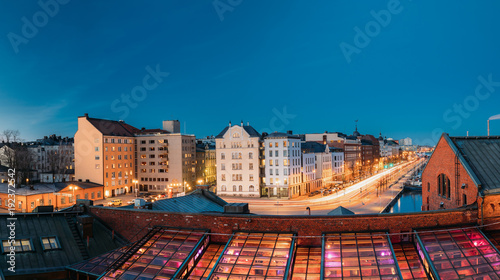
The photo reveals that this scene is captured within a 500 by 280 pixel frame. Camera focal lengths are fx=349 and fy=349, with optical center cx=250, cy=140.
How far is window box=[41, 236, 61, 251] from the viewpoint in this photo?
68.1 feet

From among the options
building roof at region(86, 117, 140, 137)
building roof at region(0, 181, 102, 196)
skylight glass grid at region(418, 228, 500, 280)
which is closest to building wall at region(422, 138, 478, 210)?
skylight glass grid at region(418, 228, 500, 280)

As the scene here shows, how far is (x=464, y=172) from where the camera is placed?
2373 cm

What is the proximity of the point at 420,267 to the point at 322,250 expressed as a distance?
4.85 metres

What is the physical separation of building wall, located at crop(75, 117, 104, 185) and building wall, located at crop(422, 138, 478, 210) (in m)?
69.9

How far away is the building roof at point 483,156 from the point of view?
22608mm

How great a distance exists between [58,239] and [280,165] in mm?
57594

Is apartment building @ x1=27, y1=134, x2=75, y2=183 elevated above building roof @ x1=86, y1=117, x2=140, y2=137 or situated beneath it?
situated beneath

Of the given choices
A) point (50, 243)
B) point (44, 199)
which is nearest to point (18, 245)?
point (50, 243)

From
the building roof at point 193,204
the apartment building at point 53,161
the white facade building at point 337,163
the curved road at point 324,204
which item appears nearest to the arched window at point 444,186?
the building roof at point 193,204

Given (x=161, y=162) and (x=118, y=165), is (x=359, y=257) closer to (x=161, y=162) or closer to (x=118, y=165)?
(x=118, y=165)

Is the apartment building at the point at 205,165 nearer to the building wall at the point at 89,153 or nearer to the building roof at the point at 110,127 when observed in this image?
the building roof at the point at 110,127

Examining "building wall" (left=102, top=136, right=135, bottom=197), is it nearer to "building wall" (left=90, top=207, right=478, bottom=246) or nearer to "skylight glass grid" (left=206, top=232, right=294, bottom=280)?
"building wall" (left=90, top=207, right=478, bottom=246)

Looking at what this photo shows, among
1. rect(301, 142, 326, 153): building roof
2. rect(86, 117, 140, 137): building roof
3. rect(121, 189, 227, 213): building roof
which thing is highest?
rect(86, 117, 140, 137): building roof

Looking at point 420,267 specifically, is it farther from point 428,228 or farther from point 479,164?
point 479,164
